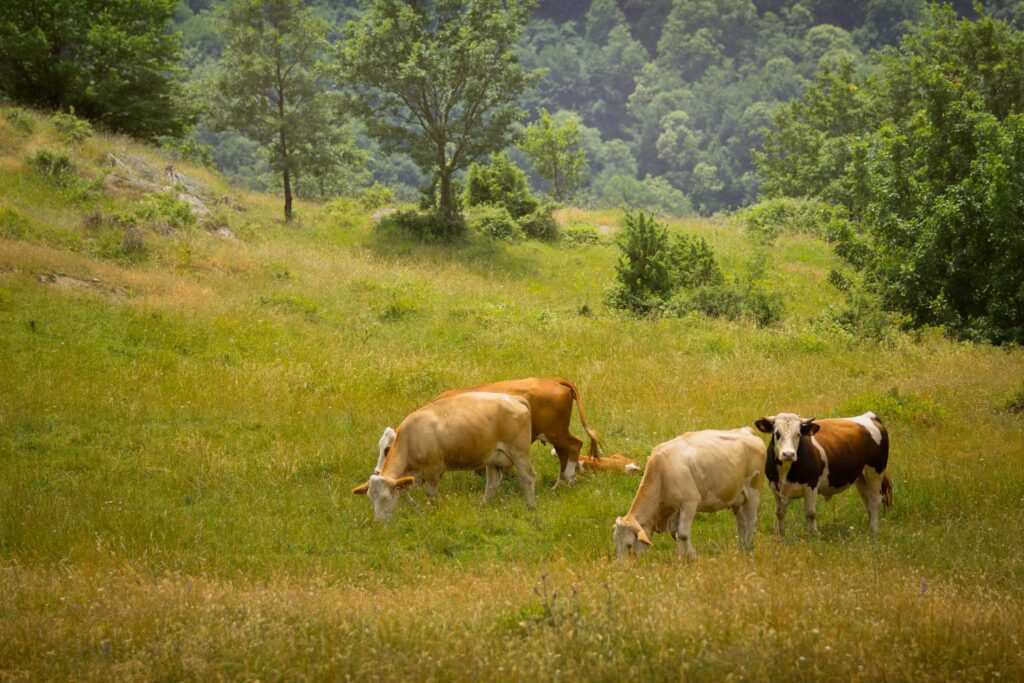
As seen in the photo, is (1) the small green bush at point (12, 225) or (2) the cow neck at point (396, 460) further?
(1) the small green bush at point (12, 225)

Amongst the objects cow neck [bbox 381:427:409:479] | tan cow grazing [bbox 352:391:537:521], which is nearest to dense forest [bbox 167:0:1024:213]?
tan cow grazing [bbox 352:391:537:521]

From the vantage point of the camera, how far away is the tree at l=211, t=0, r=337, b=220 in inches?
1393

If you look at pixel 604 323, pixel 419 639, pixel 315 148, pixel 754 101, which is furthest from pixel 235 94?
pixel 754 101

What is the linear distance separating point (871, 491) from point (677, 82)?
166m

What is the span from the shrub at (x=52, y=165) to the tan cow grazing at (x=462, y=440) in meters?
22.0

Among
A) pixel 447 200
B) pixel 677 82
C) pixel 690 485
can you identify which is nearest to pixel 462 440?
pixel 690 485

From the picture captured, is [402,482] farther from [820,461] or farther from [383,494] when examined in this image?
[820,461]

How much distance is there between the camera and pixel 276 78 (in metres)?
36.2

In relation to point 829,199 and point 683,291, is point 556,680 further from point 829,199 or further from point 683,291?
point 829,199

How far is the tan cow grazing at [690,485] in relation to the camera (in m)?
9.00

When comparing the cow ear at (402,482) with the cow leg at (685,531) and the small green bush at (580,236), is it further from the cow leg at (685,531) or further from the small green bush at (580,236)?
the small green bush at (580,236)

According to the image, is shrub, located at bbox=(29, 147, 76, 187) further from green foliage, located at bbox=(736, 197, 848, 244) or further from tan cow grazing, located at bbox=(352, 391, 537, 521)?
green foliage, located at bbox=(736, 197, 848, 244)

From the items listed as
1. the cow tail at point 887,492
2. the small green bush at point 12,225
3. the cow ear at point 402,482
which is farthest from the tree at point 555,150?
the cow ear at point 402,482

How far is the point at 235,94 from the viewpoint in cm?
3641
